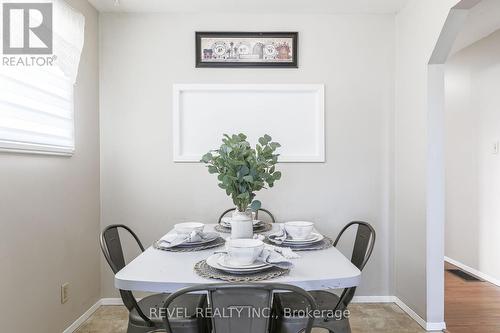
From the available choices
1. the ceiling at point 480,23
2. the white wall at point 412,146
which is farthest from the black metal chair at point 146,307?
the ceiling at point 480,23

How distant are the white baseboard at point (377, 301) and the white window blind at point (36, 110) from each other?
1223mm

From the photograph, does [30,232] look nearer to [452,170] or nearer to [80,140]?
[80,140]

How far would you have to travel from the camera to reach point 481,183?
11.1ft

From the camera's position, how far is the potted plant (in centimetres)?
163

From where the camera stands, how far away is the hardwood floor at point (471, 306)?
237cm

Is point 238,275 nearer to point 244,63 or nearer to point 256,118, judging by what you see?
point 256,118

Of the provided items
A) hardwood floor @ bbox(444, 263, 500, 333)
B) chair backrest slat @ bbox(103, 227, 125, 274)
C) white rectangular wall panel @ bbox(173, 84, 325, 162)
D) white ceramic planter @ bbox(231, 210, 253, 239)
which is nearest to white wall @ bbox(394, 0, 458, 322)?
hardwood floor @ bbox(444, 263, 500, 333)

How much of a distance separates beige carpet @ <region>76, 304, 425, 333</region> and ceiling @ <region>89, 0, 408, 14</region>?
2.41 metres

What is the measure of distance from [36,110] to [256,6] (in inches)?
69.1

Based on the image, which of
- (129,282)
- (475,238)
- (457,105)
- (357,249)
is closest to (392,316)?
(357,249)

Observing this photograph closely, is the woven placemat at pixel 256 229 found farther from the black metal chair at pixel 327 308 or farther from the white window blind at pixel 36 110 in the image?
the white window blind at pixel 36 110

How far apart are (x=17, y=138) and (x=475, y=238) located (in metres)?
3.99

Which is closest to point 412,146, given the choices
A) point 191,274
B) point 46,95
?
point 191,274

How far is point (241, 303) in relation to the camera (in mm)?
1052
